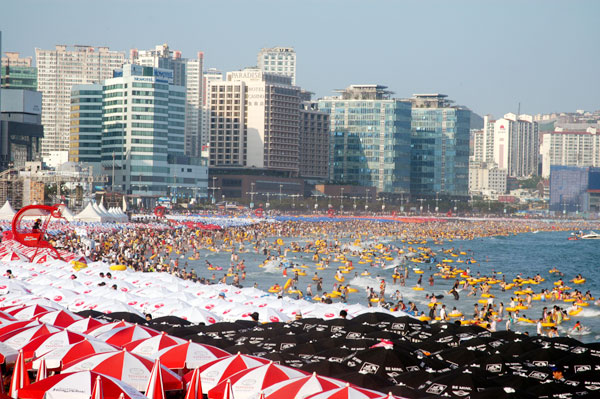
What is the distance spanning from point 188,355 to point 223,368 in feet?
A: 4.76

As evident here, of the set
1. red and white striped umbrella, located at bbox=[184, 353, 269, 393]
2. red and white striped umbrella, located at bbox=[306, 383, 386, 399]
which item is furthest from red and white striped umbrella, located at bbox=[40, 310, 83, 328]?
red and white striped umbrella, located at bbox=[306, 383, 386, 399]

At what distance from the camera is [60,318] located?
22.2 m

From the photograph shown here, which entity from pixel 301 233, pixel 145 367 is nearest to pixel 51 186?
pixel 301 233

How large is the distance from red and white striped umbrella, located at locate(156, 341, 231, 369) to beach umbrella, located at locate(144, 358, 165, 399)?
2.68m

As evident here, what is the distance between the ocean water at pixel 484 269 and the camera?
43656mm

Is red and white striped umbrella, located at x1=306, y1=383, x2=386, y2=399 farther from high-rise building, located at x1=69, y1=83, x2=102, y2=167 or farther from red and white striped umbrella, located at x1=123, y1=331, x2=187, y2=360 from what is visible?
high-rise building, located at x1=69, y1=83, x2=102, y2=167

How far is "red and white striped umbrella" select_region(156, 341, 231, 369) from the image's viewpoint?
1834 cm

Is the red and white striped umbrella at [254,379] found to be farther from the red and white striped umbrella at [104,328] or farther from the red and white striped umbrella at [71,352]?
the red and white striped umbrella at [104,328]

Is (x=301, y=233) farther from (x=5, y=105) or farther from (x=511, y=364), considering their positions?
(x=511, y=364)

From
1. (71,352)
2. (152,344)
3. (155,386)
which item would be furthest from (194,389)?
(152,344)

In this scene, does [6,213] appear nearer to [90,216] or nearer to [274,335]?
[90,216]

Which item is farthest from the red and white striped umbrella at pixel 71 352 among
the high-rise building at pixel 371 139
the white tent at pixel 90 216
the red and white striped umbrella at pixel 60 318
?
the high-rise building at pixel 371 139

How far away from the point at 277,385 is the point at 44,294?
15590mm

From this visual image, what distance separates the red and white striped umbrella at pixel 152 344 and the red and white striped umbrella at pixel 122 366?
2.05 meters
